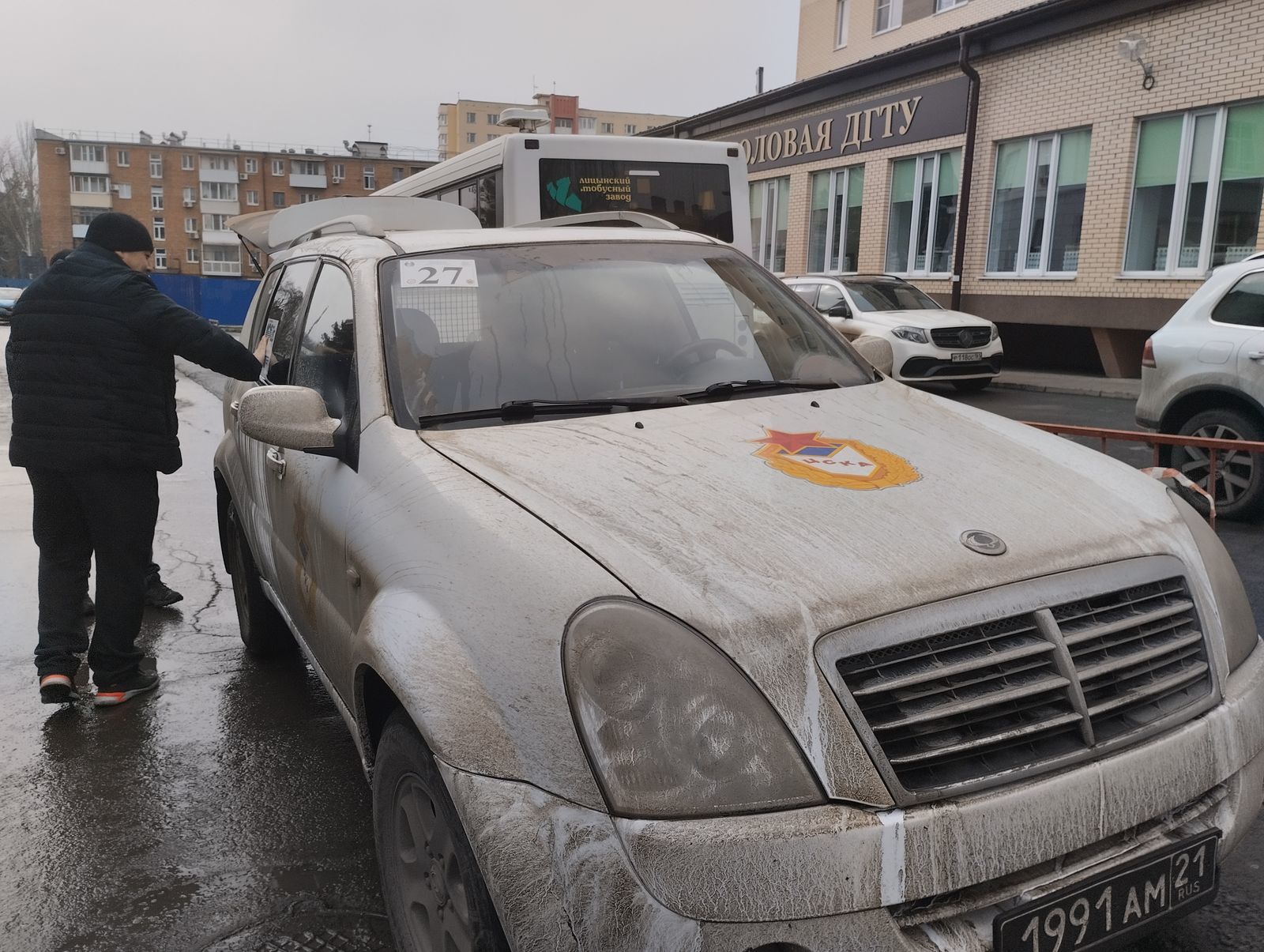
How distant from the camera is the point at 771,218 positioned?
25094 millimetres

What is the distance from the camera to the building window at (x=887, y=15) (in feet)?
84.1

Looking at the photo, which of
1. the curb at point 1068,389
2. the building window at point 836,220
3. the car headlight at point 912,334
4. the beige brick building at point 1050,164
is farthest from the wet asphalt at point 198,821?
the building window at point 836,220

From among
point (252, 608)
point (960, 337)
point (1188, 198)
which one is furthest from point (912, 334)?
point (252, 608)

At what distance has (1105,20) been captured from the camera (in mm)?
16156

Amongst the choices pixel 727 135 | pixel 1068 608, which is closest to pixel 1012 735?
pixel 1068 608

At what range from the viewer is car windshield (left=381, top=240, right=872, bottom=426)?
9.21 ft

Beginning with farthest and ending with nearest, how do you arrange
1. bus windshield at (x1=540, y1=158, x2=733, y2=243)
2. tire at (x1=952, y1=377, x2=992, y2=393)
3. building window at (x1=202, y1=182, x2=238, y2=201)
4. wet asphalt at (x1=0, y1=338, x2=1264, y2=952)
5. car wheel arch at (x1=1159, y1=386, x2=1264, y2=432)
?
building window at (x1=202, y1=182, x2=238, y2=201) → tire at (x1=952, y1=377, x2=992, y2=393) → bus windshield at (x1=540, y1=158, x2=733, y2=243) → car wheel arch at (x1=1159, y1=386, x2=1264, y2=432) → wet asphalt at (x1=0, y1=338, x2=1264, y2=952)

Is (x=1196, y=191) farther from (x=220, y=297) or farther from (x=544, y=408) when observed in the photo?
(x=220, y=297)

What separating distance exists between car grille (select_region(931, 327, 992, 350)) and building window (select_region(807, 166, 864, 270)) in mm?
7628

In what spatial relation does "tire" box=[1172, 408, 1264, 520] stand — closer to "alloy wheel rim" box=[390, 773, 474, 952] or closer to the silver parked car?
the silver parked car

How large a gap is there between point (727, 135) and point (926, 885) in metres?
26.3

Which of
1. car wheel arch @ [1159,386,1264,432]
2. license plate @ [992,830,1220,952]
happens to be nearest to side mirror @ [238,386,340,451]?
license plate @ [992,830,1220,952]

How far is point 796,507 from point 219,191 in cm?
9803

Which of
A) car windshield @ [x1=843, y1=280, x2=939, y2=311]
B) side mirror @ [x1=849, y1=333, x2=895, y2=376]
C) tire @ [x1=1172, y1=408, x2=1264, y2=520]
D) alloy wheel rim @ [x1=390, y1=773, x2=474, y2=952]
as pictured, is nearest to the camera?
alloy wheel rim @ [x1=390, y1=773, x2=474, y2=952]
